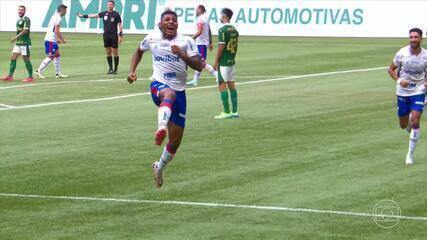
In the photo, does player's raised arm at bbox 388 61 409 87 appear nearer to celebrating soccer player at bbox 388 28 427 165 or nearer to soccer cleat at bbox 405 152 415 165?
celebrating soccer player at bbox 388 28 427 165

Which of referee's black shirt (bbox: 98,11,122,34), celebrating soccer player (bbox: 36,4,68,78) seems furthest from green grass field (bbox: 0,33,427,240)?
referee's black shirt (bbox: 98,11,122,34)

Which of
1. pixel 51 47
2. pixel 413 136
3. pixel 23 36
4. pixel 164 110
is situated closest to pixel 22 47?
pixel 23 36

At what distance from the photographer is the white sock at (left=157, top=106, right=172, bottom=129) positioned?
44.9 ft

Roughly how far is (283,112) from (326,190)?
954 centimetres

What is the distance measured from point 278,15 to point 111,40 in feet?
75.6

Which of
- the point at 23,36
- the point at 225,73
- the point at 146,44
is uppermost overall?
the point at 146,44

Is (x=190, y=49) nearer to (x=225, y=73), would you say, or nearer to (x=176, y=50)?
(x=176, y=50)

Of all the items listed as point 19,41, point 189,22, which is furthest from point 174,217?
point 189,22

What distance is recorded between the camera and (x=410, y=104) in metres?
17.3

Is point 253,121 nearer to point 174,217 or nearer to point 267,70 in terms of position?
point 174,217

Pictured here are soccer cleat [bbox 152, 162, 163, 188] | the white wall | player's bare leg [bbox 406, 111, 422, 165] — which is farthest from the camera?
the white wall

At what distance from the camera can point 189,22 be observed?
2339 inches

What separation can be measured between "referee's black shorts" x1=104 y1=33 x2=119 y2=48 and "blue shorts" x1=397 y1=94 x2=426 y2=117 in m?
20.0

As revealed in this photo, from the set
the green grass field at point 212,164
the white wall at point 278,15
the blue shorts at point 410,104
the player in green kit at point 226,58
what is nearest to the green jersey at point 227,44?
the player in green kit at point 226,58
